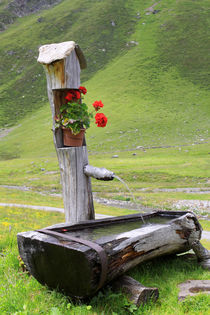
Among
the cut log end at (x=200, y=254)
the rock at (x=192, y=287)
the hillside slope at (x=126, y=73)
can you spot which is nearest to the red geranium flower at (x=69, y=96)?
the cut log end at (x=200, y=254)

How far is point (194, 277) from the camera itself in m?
6.54

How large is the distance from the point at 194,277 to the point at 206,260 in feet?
2.52

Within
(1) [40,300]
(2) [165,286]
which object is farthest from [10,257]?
(2) [165,286]

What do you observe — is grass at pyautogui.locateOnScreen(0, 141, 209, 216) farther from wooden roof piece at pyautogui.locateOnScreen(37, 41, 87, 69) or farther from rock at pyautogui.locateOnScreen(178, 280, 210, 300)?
wooden roof piece at pyautogui.locateOnScreen(37, 41, 87, 69)

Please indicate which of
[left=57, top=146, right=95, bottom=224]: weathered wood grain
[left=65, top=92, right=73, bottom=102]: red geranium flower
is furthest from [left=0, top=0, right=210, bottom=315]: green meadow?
[left=65, top=92, right=73, bottom=102]: red geranium flower

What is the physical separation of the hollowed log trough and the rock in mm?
771

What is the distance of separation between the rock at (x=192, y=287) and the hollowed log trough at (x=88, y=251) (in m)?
0.77

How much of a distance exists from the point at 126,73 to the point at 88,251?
101 metres

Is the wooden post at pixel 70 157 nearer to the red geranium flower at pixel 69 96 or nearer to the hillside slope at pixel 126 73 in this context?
the red geranium flower at pixel 69 96

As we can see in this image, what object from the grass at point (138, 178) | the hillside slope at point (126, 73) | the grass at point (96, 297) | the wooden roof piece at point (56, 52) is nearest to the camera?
the grass at point (96, 297)

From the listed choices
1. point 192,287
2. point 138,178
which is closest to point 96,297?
point 192,287

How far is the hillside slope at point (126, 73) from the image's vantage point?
70.8 metres

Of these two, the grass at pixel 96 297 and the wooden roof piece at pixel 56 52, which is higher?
the wooden roof piece at pixel 56 52

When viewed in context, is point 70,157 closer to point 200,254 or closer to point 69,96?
point 69,96
